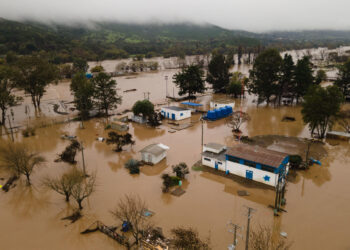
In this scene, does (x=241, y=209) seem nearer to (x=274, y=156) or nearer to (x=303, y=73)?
(x=274, y=156)

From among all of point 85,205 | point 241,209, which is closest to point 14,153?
point 85,205

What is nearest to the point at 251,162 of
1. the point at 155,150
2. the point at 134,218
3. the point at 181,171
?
the point at 181,171

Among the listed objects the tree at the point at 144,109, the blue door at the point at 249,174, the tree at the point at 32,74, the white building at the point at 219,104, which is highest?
the tree at the point at 32,74

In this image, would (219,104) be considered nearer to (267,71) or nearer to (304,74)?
(267,71)

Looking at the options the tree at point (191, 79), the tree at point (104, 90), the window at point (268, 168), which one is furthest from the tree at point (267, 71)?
the window at point (268, 168)

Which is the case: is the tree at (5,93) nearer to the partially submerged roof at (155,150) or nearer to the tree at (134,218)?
the partially submerged roof at (155,150)
